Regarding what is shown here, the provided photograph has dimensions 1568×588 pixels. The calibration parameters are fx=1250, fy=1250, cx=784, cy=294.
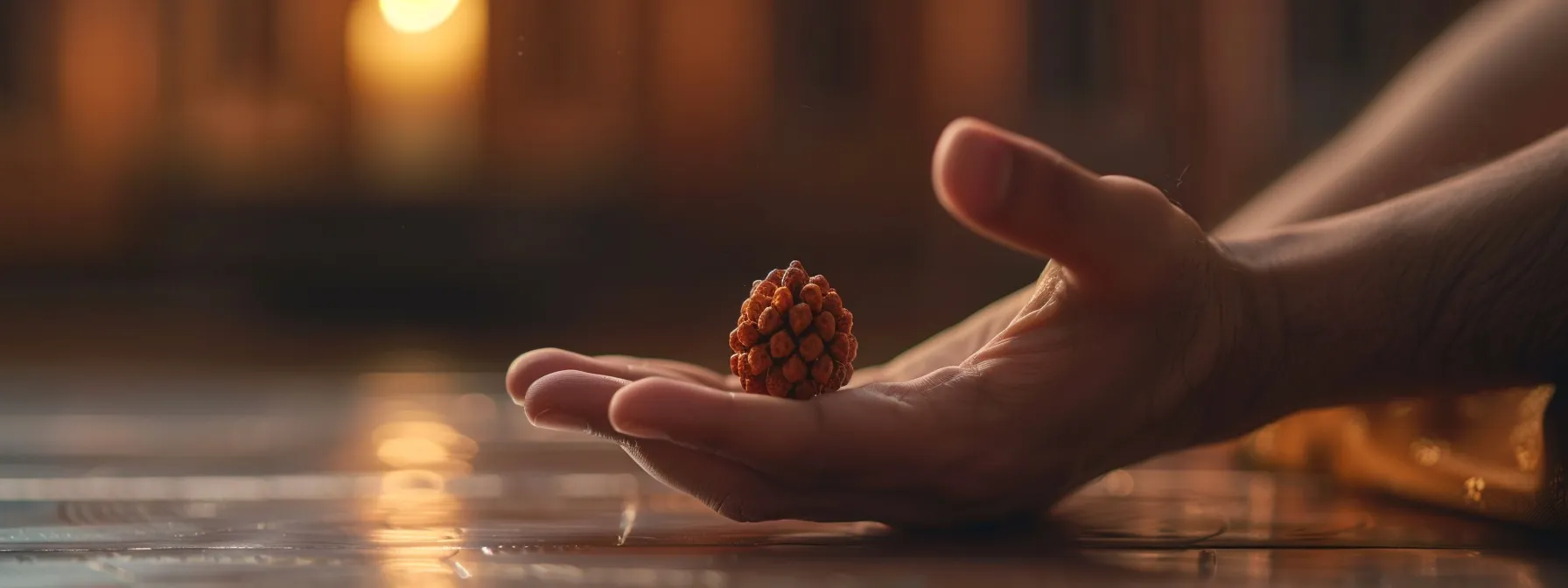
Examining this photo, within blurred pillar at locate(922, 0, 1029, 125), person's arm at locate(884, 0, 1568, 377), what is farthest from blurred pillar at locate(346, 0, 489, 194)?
person's arm at locate(884, 0, 1568, 377)

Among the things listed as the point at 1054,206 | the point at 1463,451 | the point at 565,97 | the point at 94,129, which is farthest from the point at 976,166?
the point at 94,129

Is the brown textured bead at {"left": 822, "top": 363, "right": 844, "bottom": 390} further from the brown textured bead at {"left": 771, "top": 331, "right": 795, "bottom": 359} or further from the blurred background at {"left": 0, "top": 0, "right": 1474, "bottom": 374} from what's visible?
the blurred background at {"left": 0, "top": 0, "right": 1474, "bottom": 374}

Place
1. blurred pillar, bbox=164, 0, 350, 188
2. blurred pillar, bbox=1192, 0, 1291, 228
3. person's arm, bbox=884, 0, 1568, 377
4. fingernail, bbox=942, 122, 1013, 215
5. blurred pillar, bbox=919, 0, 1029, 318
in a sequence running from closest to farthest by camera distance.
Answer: fingernail, bbox=942, 122, 1013, 215
person's arm, bbox=884, 0, 1568, 377
blurred pillar, bbox=1192, 0, 1291, 228
blurred pillar, bbox=919, 0, 1029, 318
blurred pillar, bbox=164, 0, 350, 188

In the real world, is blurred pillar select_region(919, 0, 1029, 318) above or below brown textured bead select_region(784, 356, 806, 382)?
above

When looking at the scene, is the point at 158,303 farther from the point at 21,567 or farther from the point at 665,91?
the point at 21,567

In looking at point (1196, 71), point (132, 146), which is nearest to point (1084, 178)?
point (1196, 71)

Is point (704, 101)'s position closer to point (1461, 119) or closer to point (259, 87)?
point (259, 87)
